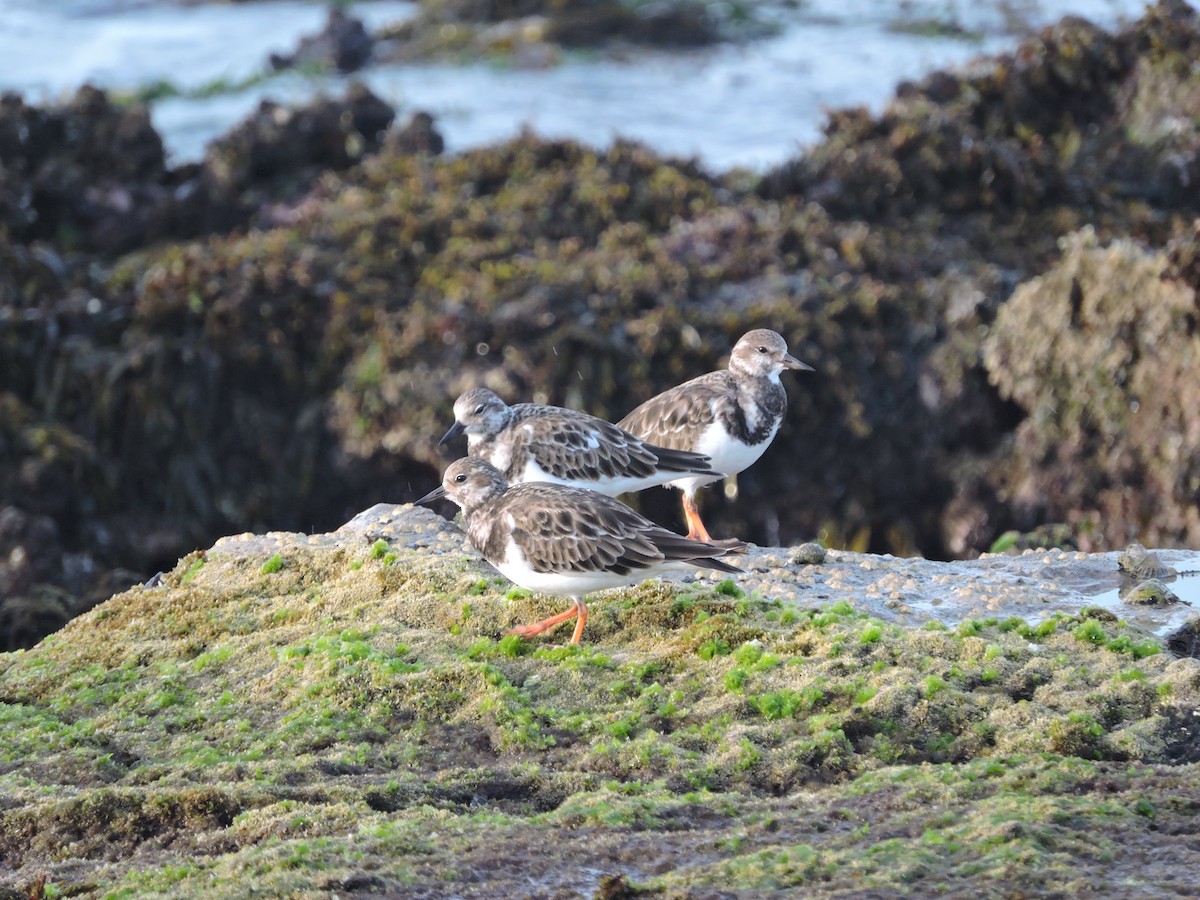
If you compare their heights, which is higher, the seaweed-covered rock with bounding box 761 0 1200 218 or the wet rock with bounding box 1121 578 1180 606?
the seaweed-covered rock with bounding box 761 0 1200 218

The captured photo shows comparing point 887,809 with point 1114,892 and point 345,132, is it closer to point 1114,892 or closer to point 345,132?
point 1114,892

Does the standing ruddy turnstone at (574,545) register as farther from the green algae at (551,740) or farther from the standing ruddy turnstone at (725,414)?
the standing ruddy turnstone at (725,414)

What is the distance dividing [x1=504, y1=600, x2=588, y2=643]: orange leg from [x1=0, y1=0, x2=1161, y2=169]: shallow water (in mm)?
11178

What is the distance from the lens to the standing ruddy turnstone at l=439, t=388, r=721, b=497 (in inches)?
283

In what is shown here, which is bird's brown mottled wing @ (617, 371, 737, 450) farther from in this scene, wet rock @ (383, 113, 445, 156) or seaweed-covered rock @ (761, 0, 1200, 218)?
wet rock @ (383, 113, 445, 156)

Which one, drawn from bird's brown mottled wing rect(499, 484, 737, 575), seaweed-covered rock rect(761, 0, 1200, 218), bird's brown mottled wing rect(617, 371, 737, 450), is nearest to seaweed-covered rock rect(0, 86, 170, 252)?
seaweed-covered rock rect(761, 0, 1200, 218)

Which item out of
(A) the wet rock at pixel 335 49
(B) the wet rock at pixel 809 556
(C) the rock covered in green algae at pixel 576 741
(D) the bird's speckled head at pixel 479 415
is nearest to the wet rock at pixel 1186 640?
(C) the rock covered in green algae at pixel 576 741

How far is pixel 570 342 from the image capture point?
34.9 feet

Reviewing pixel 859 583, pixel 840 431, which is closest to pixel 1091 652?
pixel 859 583

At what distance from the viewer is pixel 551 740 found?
195 inches

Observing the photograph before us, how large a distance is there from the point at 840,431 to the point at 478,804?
6469mm

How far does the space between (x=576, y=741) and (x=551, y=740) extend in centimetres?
9

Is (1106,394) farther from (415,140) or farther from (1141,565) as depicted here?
(415,140)

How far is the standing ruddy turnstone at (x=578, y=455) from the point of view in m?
7.19
